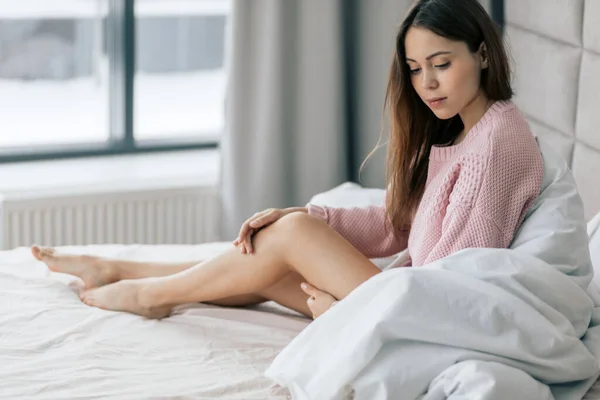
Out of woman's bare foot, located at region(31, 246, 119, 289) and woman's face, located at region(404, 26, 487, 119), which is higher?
woman's face, located at region(404, 26, 487, 119)

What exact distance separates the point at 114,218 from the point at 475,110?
154cm

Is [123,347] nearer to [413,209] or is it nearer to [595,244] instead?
[413,209]

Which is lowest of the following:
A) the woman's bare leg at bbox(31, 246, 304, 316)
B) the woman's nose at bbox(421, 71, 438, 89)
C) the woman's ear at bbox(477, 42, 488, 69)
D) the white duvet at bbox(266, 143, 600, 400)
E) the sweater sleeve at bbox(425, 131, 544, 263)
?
the woman's bare leg at bbox(31, 246, 304, 316)

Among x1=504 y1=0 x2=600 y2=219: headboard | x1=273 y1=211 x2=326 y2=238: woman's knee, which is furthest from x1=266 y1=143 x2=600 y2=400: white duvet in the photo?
x1=504 y1=0 x2=600 y2=219: headboard

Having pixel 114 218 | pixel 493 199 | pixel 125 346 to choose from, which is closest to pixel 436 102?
pixel 493 199

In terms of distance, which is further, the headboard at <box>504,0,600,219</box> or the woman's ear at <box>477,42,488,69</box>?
the headboard at <box>504,0,600,219</box>

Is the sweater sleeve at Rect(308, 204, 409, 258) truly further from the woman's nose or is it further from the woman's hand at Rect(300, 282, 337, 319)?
the woman's nose

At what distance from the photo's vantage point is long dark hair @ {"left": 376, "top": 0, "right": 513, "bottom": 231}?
2002 mm

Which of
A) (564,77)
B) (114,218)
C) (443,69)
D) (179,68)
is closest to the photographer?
(443,69)

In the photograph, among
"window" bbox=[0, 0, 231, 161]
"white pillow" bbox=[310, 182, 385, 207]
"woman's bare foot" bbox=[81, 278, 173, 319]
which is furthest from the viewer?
"window" bbox=[0, 0, 231, 161]

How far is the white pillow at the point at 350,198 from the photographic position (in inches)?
107

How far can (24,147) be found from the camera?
3.46m

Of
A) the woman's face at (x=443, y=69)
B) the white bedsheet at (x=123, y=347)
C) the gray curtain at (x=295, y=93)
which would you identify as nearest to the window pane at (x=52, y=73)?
the gray curtain at (x=295, y=93)

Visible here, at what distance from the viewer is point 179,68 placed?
3.65 metres
